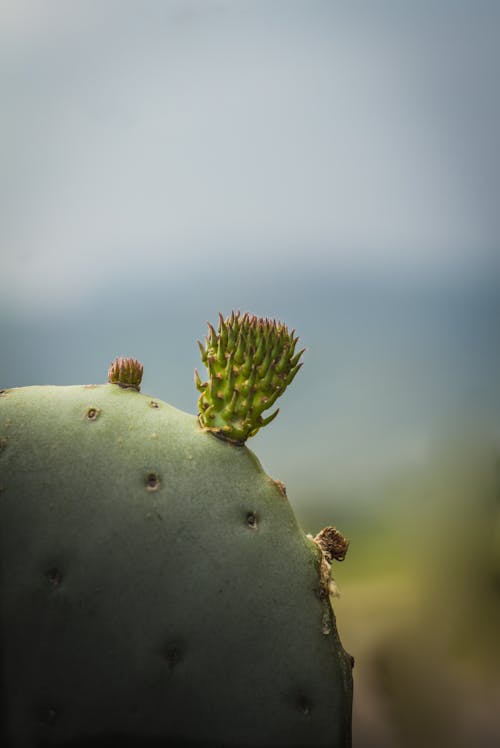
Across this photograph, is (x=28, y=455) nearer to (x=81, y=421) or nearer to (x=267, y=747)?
(x=81, y=421)

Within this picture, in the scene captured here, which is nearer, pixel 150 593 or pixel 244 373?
pixel 150 593

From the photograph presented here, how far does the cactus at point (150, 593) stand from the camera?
2.25 feet

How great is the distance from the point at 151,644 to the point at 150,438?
0.97 ft

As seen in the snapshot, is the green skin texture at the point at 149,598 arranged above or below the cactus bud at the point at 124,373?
below

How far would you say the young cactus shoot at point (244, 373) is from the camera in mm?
901

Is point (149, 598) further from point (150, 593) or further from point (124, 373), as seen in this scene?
point (124, 373)

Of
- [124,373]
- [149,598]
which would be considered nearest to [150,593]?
[149,598]

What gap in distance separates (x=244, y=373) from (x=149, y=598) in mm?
392

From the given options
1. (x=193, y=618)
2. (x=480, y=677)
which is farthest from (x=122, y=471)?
(x=480, y=677)

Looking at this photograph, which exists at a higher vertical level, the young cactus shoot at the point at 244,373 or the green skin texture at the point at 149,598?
the young cactus shoot at the point at 244,373

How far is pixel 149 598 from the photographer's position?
713mm

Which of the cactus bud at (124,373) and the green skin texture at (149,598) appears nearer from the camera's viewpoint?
the green skin texture at (149,598)

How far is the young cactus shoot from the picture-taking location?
2.96 feet

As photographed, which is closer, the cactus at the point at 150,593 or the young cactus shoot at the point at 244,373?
the cactus at the point at 150,593
